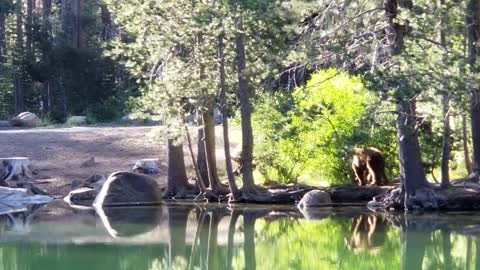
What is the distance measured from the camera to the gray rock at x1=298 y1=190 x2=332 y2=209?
22969 mm

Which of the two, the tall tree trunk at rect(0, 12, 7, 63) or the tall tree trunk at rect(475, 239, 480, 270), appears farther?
the tall tree trunk at rect(0, 12, 7, 63)

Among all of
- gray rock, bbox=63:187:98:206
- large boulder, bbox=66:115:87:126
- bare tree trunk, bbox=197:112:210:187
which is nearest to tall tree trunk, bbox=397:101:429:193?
bare tree trunk, bbox=197:112:210:187

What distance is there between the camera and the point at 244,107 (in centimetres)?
2325

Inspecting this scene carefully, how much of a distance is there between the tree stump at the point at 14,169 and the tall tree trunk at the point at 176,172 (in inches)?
187

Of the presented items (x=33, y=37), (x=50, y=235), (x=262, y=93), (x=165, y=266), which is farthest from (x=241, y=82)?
(x=33, y=37)

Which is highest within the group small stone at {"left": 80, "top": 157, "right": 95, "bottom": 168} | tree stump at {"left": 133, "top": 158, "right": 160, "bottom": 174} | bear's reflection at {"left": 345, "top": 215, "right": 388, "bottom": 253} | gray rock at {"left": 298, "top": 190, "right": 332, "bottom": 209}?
small stone at {"left": 80, "top": 157, "right": 95, "bottom": 168}

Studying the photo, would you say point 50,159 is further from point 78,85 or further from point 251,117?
point 78,85

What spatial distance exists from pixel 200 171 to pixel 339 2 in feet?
22.8

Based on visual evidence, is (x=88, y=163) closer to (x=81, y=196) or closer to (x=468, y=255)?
(x=81, y=196)

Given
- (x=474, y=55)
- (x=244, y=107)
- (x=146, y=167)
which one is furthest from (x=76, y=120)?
(x=474, y=55)

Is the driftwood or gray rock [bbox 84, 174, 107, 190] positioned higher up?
gray rock [bbox 84, 174, 107, 190]

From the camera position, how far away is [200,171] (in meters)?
25.3

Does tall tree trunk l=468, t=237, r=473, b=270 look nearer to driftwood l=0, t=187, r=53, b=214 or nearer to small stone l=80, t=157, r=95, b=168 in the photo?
driftwood l=0, t=187, r=53, b=214

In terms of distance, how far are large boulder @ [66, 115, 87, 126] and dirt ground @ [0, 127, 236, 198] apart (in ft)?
12.8
